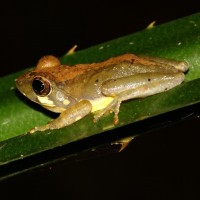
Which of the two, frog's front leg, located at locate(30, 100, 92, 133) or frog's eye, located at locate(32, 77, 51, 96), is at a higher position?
frog's eye, located at locate(32, 77, 51, 96)

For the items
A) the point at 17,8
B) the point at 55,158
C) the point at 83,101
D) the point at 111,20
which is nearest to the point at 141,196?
the point at 83,101

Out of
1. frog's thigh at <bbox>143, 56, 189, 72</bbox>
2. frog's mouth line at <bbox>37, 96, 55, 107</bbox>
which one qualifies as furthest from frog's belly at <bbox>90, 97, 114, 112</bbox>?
frog's thigh at <bbox>143, 56, 189, 72</bbox>

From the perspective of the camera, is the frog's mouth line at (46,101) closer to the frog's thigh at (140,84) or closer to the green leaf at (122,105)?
the green leaf at (122,105)

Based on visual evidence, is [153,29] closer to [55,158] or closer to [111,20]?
[55,158]

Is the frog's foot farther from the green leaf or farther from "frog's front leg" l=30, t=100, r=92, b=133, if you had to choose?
"frog's front leg" l=30, t=100, r=92, b=133

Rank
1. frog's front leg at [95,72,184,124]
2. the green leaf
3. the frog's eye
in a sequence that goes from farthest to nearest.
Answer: the frog's eye
frog's front leg at [95,72,184,124]
the green leaf

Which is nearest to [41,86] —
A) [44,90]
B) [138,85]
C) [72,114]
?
[44,90]
